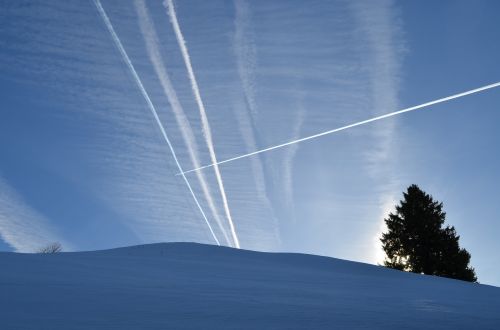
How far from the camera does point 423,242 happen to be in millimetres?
22047

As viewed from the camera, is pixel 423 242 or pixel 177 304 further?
pixel 423 242

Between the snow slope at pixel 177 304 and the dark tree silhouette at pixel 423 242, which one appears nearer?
the snow slope at pixel 177 304

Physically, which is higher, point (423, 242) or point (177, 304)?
point (423, 242)

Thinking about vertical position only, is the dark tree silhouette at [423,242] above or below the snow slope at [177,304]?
above

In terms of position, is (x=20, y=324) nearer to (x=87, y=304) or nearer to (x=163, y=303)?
(x=87, y=304)

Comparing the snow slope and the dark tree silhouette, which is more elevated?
the dark tree silhouette

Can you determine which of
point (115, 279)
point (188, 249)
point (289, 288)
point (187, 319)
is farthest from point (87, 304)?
point (188, 249)

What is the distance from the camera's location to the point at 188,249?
11016mm

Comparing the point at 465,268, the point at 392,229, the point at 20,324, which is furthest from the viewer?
the point at 392,229

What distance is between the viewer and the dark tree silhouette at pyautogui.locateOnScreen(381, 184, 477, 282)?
67.3 feet

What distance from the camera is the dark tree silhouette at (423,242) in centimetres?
2050

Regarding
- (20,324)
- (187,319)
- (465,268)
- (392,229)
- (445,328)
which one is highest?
(392,229)

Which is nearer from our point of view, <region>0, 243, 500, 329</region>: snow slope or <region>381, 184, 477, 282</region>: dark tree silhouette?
<region>0, 243, 500, 329</region>: snow slope

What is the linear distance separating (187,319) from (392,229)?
77.4 feet
